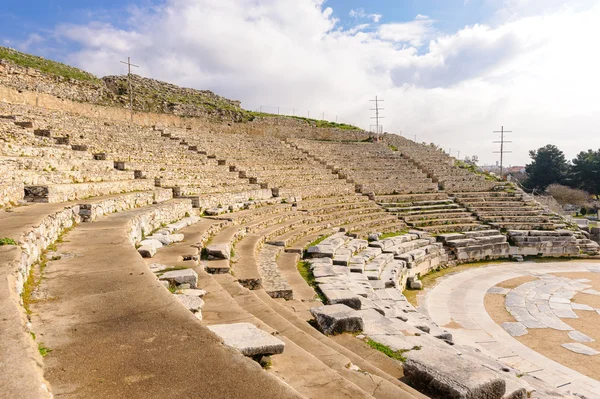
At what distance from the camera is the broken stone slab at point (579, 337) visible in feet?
27.0

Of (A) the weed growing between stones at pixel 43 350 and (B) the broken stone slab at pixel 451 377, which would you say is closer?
(A) the weed growing between stones at pixel 43 350

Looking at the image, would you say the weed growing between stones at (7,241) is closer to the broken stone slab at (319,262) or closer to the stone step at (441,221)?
the broken stone slab at (319,262)

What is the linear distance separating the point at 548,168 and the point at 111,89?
149 feet

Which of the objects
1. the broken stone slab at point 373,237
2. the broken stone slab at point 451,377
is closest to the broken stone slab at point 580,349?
the broken stone slab at point 451,377

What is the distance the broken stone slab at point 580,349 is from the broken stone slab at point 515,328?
2.70ft

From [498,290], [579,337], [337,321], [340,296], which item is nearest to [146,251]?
[340,296]

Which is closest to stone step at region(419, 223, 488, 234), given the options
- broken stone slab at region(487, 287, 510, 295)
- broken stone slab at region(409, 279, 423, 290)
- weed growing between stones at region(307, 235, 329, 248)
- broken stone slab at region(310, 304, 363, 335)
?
broken stone slab at region(487, 287, 510, 295)

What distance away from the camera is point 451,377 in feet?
11.4

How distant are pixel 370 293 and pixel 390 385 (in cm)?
520

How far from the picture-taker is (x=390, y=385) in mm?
3203

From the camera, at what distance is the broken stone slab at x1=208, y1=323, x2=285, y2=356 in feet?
10.3

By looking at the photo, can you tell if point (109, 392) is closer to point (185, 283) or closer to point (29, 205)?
point (185, 283)

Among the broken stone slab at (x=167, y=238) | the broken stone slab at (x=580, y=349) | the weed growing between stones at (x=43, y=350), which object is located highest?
the broken stone slab at (x=167, y=238)

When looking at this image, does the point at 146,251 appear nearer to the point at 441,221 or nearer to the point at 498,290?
the point at 498,290
